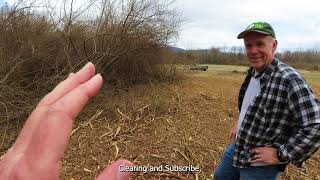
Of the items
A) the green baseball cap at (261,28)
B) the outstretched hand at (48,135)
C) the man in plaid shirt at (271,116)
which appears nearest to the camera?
the outstretched hand at (48,135)

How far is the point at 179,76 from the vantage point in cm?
1091

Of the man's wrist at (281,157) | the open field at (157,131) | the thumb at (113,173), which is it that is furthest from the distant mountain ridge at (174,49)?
the thumb at (113,173)

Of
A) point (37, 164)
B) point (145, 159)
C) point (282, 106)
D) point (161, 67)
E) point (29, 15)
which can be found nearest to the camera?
point (37, 164)

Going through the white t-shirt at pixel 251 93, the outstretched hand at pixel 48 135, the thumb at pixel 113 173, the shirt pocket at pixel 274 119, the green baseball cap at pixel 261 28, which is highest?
the green baseball cap at pixel 261 28

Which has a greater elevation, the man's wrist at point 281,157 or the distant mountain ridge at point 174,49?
the distant mountain ridge at point 174,49

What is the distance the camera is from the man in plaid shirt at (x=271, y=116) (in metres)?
2.49

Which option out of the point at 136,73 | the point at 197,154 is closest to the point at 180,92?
the point at 136,73

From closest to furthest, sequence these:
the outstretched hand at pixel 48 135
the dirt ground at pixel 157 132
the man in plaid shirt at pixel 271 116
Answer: the outstretched hand at pixel 48 135
the man in plaid shirt at pixel 271 116
the dirt ground at pixel 157 132

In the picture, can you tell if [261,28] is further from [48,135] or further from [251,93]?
[48,135]

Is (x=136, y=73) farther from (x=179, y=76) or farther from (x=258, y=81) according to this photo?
(x=258, y=81)

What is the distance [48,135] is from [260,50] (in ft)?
8.23

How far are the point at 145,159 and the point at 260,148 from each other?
3.24 metres

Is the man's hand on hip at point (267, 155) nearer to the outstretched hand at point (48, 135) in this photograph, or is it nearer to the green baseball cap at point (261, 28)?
the green baseball cap at point (261, 28)

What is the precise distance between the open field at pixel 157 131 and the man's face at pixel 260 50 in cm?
278
